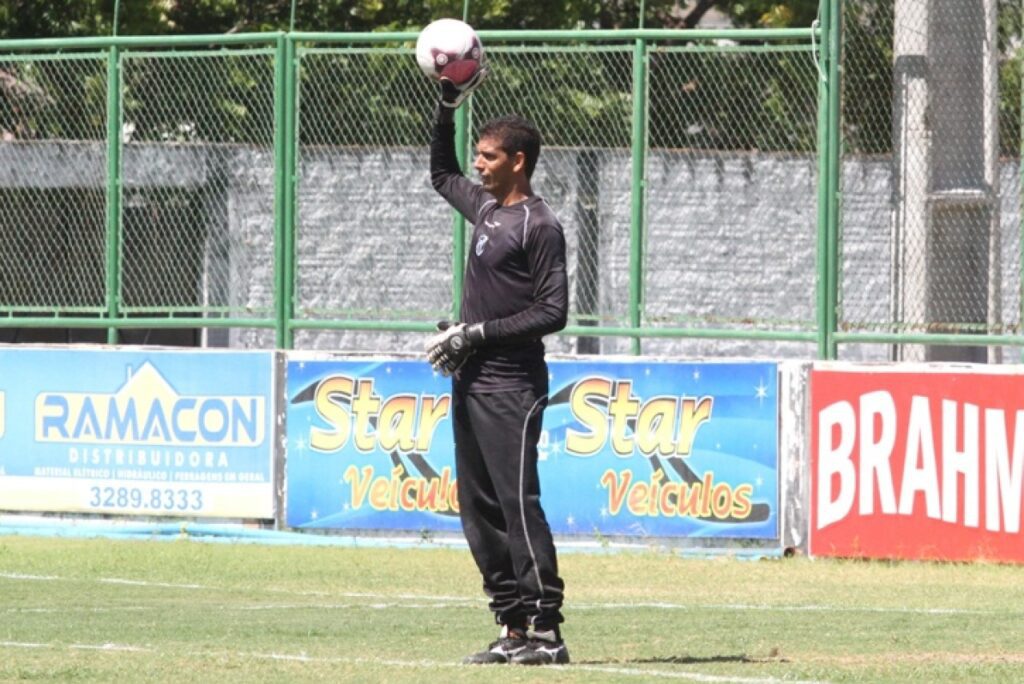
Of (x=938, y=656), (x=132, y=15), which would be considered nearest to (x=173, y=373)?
(x=938, y=656)

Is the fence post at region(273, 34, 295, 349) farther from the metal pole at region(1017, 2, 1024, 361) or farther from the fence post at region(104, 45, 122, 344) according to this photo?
the metal pole at region(1017, 2, 1024, 361)

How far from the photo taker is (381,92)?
15742 millimetres

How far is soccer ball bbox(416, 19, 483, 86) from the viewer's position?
28.5 feet

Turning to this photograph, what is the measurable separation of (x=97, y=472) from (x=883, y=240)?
606cm

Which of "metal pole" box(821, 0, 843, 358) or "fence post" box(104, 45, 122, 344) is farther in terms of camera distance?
"fence post" box(104, 45, 122, 344)

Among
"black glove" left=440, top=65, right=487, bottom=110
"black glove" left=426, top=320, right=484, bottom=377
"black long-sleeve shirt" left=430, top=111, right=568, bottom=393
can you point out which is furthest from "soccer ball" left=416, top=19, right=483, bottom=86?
"black glove" left=426, top=320, right=484, bottom=377

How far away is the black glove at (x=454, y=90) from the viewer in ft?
28.4

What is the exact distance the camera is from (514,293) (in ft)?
26.9

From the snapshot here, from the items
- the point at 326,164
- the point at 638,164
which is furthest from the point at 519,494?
the point at 326,164

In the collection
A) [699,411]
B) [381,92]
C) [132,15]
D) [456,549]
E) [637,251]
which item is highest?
[132,15]

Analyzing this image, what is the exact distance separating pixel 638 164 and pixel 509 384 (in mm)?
6483

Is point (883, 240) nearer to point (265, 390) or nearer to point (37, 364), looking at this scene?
point (265, 390)

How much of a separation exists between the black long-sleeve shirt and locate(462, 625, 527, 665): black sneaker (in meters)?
0.94

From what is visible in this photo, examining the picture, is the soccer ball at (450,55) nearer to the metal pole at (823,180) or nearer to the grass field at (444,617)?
the grass field at (444,617)
